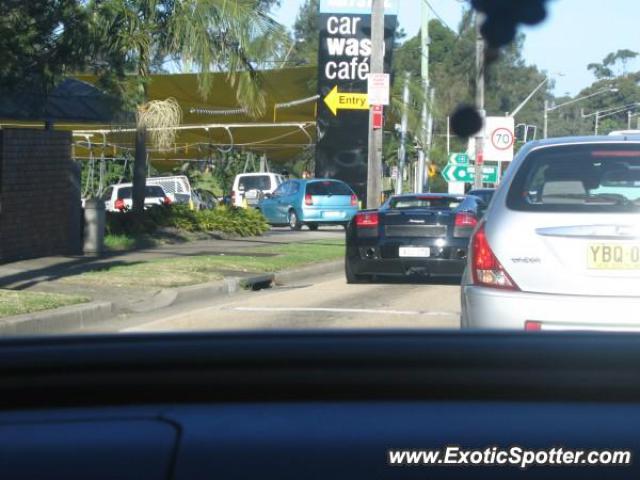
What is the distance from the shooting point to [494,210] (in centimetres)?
646

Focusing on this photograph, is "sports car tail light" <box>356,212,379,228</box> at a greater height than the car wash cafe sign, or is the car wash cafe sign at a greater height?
the car wash cafe sign

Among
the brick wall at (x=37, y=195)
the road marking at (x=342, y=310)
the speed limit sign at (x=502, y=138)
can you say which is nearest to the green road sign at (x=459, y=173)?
the speed limit sign at (x=502, y=138)

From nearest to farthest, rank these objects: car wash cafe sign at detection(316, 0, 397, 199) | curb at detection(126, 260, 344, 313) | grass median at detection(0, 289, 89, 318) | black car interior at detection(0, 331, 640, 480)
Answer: black car interior at detection(0, 331, 640, 480) → grass median at detection(0, 289, 89, 318) → curb at detection(126, 260, 344, 313) → car wash cafe sign at detection(316, 0, 397, 199)

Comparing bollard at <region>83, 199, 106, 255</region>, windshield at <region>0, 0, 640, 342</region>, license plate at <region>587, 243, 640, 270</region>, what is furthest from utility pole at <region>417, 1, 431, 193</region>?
license plate at <region>587, 243, 640, 270</region>

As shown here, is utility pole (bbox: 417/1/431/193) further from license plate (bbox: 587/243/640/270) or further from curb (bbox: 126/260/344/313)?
license plate (bbox: 587/243/640/270)

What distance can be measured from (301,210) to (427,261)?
1597cm

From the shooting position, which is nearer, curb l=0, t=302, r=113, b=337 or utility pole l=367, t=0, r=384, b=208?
curb l=0, t=302, r=113, b=337

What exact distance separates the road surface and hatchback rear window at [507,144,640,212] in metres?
3.29

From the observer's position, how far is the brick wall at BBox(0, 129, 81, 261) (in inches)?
628

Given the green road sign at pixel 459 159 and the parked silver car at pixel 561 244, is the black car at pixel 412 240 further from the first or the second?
the green road sign at pixel 459 159

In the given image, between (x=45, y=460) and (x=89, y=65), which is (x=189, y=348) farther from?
(x=89, y=65)

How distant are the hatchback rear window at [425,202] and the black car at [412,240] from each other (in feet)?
1.19

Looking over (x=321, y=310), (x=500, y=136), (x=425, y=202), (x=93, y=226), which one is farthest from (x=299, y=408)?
(x=500, y=136)

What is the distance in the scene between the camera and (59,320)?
10617 mm
